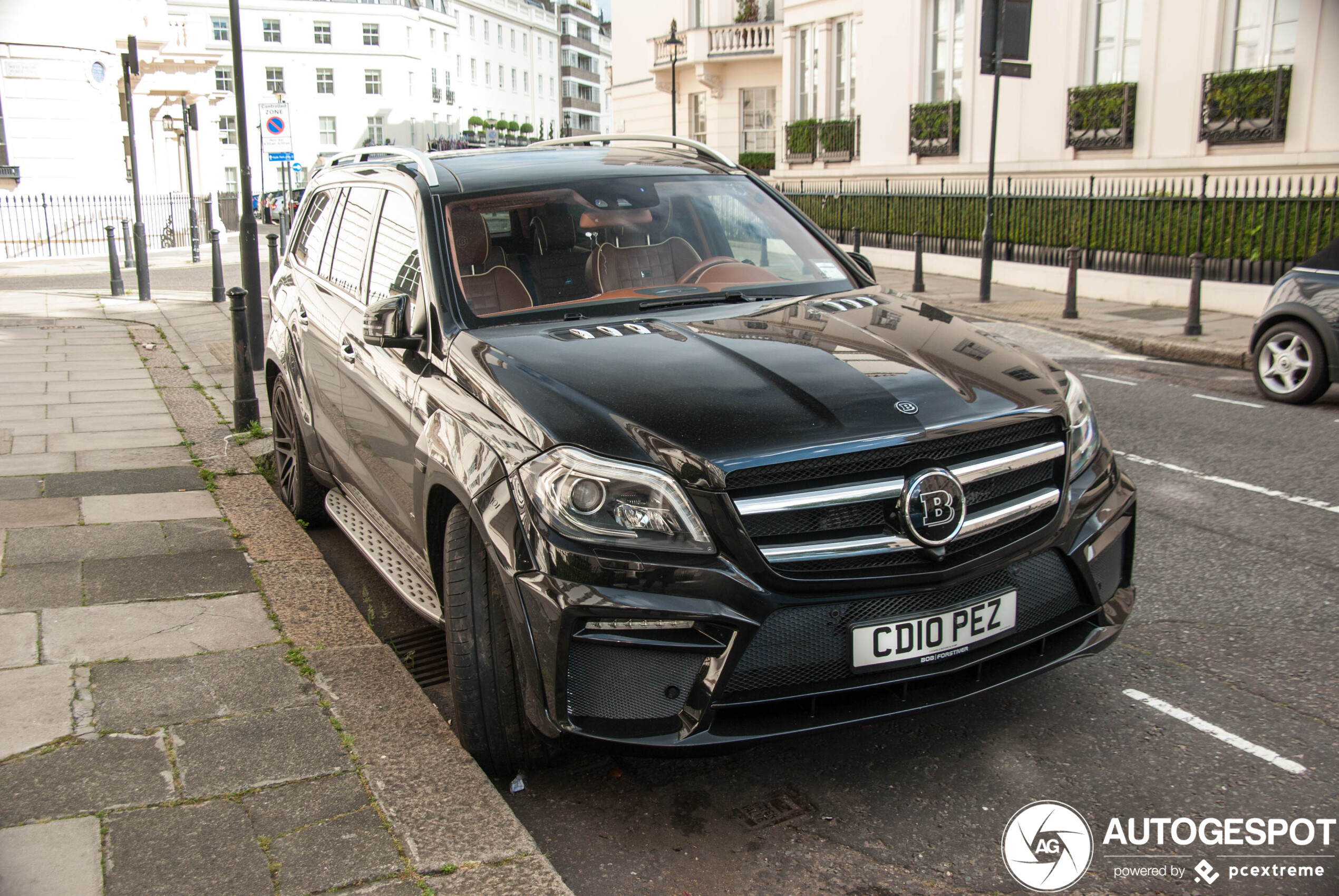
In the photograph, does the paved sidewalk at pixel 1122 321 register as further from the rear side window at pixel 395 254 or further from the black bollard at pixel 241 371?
the rear side window at pixel 395 254

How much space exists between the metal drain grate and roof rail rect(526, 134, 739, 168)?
7.04 ft

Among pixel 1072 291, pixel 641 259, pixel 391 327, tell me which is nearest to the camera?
pixel 391 327

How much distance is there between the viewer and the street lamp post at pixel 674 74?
33.6m

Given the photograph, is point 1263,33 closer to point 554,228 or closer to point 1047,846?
point 554,228

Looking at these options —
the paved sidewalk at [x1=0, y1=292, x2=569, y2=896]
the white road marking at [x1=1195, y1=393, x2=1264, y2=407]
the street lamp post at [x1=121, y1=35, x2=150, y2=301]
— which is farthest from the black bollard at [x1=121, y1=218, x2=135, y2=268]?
the white road marking at [x1=1195, y1=393, x2=1264, y2=407]

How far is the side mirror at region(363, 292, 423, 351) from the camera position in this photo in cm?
382

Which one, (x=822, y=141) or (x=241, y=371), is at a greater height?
(x=822, y=141)

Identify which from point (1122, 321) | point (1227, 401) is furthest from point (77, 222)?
point (1227, 401)

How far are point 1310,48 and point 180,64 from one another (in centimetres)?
3402

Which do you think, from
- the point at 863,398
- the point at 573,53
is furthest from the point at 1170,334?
the point at 573,53

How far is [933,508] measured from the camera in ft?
9.50

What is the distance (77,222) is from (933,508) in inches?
1202

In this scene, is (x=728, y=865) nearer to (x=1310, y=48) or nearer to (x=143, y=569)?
(x=143, y=569)

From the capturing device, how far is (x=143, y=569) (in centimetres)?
513
